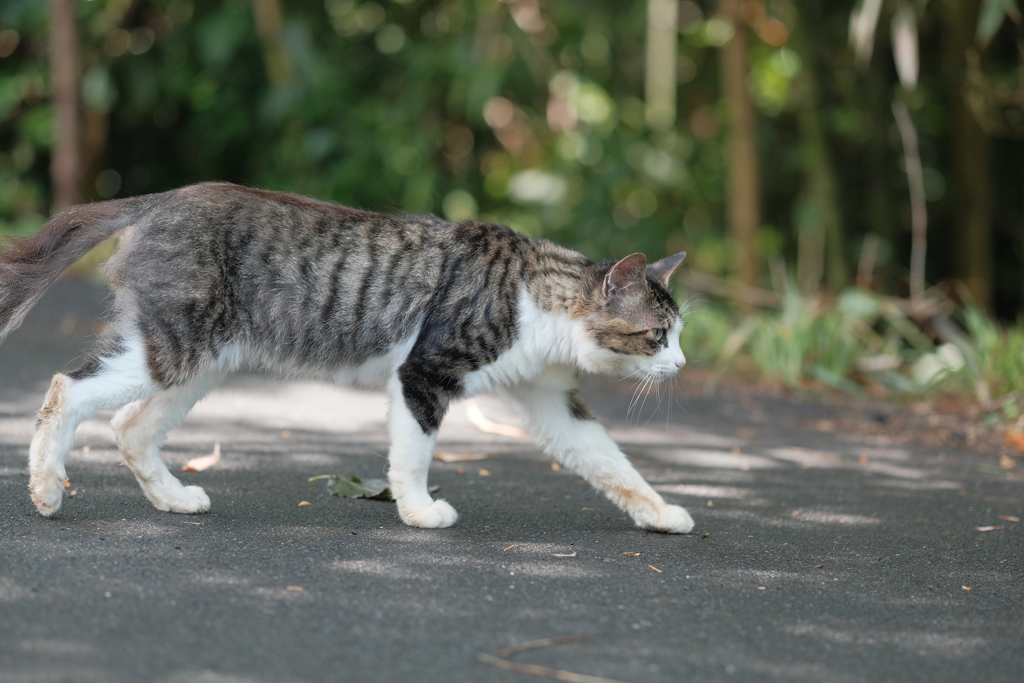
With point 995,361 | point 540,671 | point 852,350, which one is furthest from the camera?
point 852,350

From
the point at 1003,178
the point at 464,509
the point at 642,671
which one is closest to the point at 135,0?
the point at 464,509

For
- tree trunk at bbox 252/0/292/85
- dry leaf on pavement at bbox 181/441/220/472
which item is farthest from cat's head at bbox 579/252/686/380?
tree trunk at bbox 252/0/292/85

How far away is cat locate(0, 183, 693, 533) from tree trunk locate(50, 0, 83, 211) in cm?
733

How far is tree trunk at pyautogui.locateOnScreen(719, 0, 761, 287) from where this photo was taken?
1013 cm

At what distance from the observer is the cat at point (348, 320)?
13.0 feet

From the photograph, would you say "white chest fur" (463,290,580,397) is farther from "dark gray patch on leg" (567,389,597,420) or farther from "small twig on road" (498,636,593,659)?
"small twig on road" (498,636,593,659)

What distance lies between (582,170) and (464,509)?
7994mm

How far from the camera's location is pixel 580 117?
12375mm

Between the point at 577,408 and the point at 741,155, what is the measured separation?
6.47 metres

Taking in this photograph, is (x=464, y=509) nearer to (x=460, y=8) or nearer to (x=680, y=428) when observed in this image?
(x=680, y=428)

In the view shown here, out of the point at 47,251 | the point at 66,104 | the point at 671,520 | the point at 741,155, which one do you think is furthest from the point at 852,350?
the point at 66,104

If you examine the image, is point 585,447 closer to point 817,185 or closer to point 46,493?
point 46,493

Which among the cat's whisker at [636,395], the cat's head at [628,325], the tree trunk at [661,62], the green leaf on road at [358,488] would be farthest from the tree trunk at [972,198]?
the green leaf on road at [358,488]

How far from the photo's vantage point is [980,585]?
3664 millimetres
